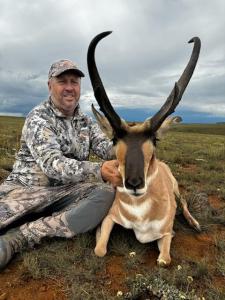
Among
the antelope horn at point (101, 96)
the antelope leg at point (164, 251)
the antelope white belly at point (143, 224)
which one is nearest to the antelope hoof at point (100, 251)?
the antelope white belly at point (143, 224)

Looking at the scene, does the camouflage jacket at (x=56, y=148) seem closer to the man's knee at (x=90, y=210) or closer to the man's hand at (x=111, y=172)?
the man's hand at (x=111, y=172)

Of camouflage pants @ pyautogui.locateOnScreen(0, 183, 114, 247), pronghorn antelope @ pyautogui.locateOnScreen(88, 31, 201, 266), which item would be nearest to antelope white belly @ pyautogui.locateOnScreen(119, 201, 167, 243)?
pronghorn antelope @ pyautogui.locateOnScreen(88, 31, 201, 266)

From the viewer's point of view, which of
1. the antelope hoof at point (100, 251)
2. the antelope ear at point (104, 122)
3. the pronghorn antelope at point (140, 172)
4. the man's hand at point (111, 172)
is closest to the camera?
the pronghorn antelope at point (140, 172)

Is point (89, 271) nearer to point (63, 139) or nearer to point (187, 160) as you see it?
point (63, 139)

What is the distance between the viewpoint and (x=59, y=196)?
7387mm

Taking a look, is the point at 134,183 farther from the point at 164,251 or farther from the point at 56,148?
the point at 56,148

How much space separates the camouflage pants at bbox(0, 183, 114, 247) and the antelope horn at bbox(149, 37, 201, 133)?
149 cm

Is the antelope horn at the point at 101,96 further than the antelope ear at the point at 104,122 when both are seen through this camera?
No

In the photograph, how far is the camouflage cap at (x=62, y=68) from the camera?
7.49 meters

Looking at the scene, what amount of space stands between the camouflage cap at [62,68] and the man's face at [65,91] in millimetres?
89

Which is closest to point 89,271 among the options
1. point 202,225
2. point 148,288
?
point 148,288

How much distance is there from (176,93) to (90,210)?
2299mm

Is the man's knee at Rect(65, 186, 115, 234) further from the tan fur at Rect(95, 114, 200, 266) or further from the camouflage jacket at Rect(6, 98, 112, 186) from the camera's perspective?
the camouflage jacket at Rect(6, 98, 112, 186)

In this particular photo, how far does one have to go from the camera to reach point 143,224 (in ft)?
21.6
